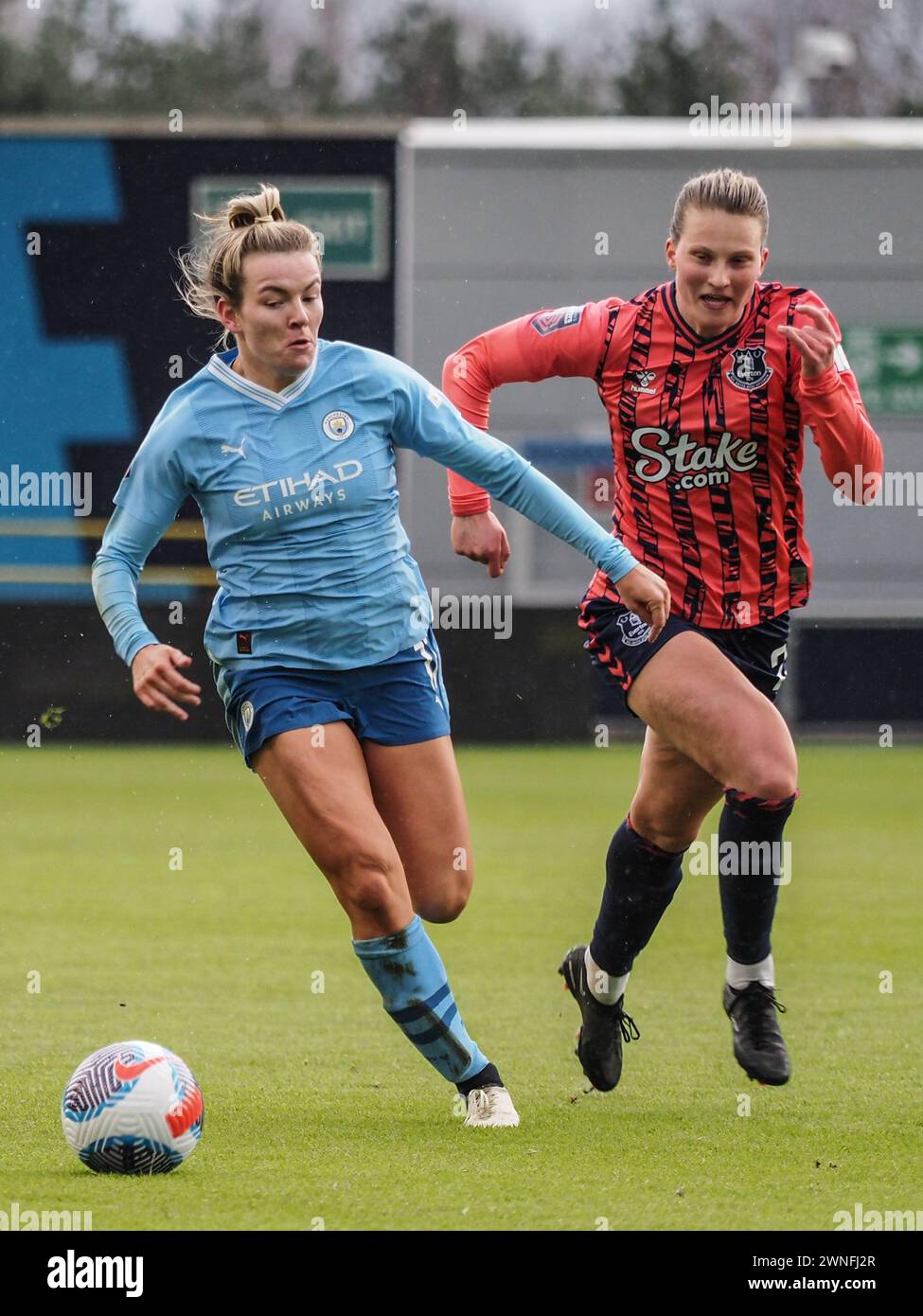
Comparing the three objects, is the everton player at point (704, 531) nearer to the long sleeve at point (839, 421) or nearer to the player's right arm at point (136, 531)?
the long sleeve at point (839, 421)

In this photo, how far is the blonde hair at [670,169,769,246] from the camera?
5129mm

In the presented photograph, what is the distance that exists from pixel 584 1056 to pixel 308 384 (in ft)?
6.36

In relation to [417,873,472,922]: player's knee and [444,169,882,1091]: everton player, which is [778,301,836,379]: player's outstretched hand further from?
[417,873,472,922]: player's knee

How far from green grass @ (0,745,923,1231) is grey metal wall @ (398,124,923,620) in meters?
6.28

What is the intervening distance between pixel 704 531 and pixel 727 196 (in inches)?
34.1

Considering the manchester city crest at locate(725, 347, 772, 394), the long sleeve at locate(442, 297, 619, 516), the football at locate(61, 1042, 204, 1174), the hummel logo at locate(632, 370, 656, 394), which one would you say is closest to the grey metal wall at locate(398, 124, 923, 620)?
the long sleeve at locate(442, 297, 619, 516)

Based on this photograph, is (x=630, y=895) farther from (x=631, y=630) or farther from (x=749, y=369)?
(x=749, y=369)

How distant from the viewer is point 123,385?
17.4 m

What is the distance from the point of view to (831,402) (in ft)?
16.6

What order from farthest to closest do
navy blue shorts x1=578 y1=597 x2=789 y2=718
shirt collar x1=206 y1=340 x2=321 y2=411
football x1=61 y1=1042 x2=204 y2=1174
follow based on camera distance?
navy blue shorts x1=578 y1=597 x2=789 y2=718 < shirt collar x1=206 y1=340 x2=321 y2=411 < football x1=61 y1=1042 x2=204 y2=1174

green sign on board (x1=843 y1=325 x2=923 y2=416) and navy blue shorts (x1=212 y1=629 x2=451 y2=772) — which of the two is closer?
navy blue shorts (x1=212 y1=629 x2=451 y2=772)

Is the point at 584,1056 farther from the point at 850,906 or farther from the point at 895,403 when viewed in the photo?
the point at 895,403

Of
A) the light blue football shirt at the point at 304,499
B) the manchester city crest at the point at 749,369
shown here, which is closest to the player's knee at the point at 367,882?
the light blue football shirt at the point at 304,499

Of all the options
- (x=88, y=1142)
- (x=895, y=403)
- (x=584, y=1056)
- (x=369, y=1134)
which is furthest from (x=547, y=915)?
(x=895, y=403)
